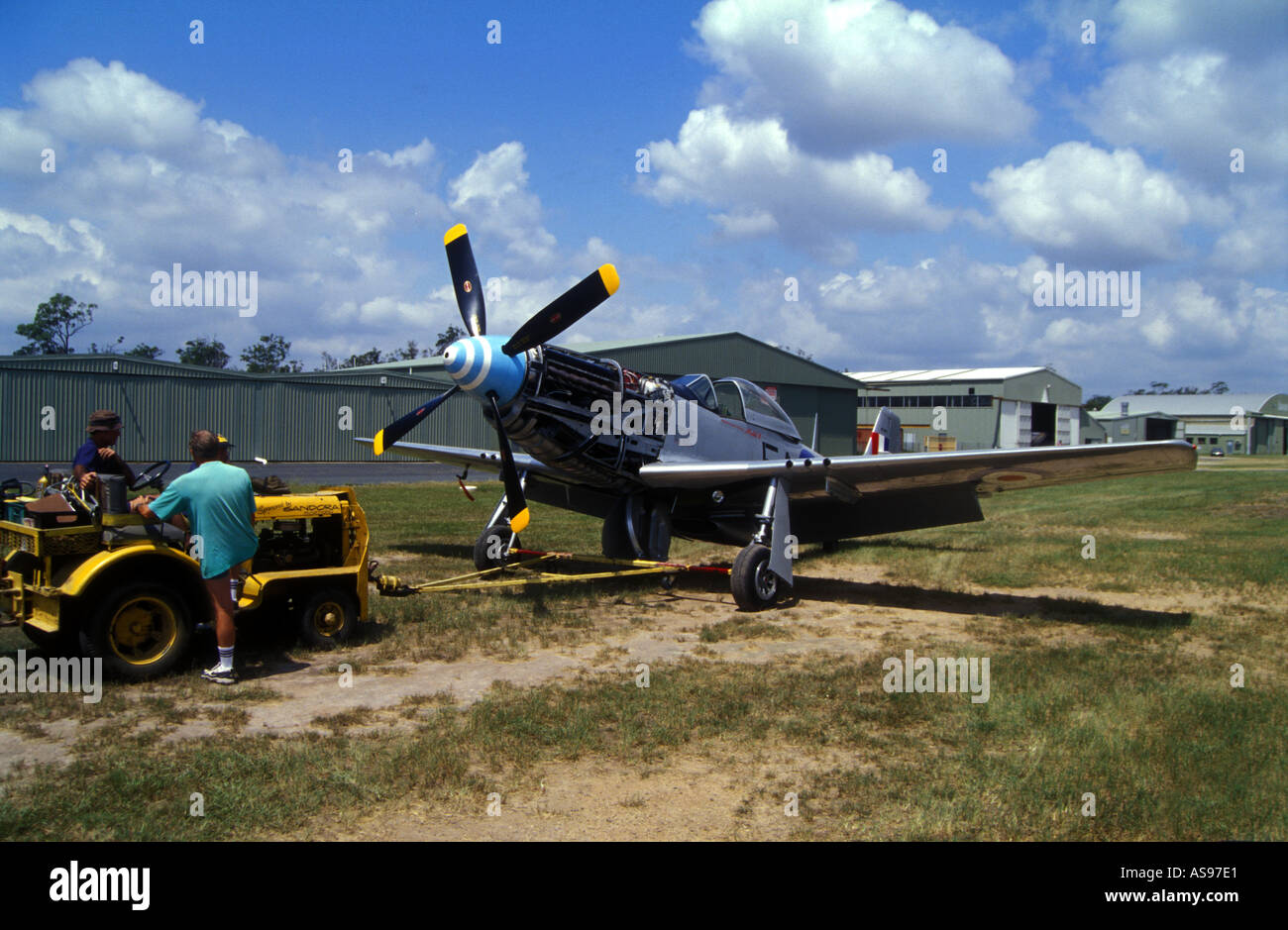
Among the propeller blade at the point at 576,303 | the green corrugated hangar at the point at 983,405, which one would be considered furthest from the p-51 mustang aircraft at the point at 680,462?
the green corrugated hangar at the point at 983,405

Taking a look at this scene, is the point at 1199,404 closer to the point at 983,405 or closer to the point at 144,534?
the point at 983,405

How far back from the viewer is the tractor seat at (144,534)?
19.6 feet

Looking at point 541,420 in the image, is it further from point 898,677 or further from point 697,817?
point 697,817

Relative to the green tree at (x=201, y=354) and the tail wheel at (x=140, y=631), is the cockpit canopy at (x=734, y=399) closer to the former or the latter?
the tail wheel at (x=140, y=631)

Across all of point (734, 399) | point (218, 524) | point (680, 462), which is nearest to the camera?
point (218, 524)

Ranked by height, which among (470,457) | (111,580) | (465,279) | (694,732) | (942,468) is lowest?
(694,732)

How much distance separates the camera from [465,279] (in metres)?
9.25

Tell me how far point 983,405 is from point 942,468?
202 feet

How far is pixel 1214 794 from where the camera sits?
4.28m

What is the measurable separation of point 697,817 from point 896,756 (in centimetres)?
150

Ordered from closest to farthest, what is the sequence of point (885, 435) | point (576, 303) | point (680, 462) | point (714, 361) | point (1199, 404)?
point (576, 303) → point (680, 462) → point (885, 435) → point (714, 361) → point (1199, 404)

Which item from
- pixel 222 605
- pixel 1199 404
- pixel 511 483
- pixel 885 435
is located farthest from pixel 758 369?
pixel 1199 404
